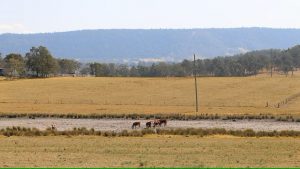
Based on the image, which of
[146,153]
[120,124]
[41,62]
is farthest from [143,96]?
[146,153]

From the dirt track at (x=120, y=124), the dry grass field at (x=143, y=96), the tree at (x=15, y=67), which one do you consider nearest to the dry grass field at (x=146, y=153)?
the dirt track at (x=120, y=124)

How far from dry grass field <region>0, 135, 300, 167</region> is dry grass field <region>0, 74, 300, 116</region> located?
129 feet

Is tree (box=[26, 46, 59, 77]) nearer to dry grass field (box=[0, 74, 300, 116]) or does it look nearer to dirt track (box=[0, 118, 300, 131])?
dry grass field (box=[0, 74, 300, 116])

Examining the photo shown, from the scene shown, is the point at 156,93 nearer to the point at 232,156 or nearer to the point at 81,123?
the point at 81,123

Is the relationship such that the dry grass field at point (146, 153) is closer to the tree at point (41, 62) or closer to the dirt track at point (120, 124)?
the dirt track at point (120, 124)

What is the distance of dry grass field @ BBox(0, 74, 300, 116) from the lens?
84344 millimetres

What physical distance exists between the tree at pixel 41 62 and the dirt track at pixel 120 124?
97235 mm

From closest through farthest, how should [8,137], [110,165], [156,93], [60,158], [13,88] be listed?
1. [110,165]
2. [60,158]
3. [8,137]
4. [156,93]
5. [13,88]

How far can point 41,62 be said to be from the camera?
16625 cm

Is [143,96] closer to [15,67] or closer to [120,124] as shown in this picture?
[120,124]

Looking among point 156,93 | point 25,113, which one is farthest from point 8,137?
point 156,93

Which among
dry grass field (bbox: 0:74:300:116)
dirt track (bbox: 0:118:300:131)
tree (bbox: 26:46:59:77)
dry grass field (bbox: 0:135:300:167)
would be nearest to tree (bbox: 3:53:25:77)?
tree (bbox: 26:46:59:77)

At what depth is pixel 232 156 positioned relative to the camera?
102 ft

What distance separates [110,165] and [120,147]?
31.2 ft
